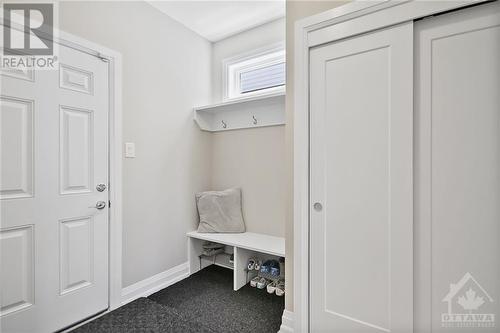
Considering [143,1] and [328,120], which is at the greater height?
[143,1]

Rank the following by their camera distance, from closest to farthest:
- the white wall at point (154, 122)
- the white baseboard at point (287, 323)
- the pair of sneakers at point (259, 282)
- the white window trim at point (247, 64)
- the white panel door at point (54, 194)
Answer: the white panel door at point (54, 194)
the white baseboard at point (287, 323)
the white wall at point (154, 122)
the pair of sneakers at point (259, 282)
the white window trim at point (247, 64)

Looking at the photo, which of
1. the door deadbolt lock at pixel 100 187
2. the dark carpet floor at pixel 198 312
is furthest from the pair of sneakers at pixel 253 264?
the door deadbolt lock at pixel 100 187

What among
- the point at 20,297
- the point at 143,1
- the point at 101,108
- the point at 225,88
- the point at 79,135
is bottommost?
the point at 20,297

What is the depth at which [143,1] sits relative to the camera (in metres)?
2.15

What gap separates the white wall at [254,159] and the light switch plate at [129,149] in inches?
37.7

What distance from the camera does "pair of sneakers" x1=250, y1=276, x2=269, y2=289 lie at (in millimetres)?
2266

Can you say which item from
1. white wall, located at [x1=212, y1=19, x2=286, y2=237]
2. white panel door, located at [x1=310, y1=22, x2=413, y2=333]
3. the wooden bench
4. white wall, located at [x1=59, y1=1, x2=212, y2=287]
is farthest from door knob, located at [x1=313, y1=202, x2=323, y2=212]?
white wall, located at [x1=59, y1=1, x2=212, y2=287]

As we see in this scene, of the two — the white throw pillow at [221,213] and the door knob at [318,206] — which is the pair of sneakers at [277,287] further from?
the door knob at [318,206]

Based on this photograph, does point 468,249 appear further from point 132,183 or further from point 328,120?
point 132,183

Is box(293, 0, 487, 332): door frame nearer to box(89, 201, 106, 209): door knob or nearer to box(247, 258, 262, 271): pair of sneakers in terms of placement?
box(247, 258, 262, 271): pair of sneakers

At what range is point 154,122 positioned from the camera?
2.25 metres

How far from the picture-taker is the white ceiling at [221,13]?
86.5 inches

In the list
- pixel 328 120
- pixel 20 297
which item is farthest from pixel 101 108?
pixel 328 120

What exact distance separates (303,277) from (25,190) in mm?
1732
